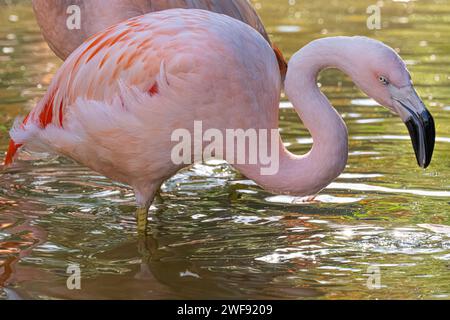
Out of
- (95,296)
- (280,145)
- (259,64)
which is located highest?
(259,64)

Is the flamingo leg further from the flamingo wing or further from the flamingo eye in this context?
the flamingo eye

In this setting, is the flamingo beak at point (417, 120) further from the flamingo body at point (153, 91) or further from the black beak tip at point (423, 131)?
the flamingo body at point (153, 91)

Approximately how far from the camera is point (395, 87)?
14.8 ft

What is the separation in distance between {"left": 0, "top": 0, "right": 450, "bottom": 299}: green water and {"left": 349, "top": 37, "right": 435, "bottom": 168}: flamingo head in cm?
68

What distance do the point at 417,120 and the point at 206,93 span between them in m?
0.95

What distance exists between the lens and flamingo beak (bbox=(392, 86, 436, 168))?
442cm

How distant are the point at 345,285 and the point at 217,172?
221cm

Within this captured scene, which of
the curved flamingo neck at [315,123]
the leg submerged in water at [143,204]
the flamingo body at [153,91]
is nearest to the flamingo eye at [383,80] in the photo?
A: the curved flamingo neck at [315,123]

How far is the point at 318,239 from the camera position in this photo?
530 cm

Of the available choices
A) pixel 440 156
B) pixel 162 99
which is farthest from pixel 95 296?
pixel 440 156

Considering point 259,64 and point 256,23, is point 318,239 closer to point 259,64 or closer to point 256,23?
point 259,64

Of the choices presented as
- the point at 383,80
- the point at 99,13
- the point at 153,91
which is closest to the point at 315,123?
the point at 383,80

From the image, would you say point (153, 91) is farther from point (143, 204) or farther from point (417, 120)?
point (417, 120)

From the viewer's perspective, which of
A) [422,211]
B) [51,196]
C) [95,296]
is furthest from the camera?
[51,196]
